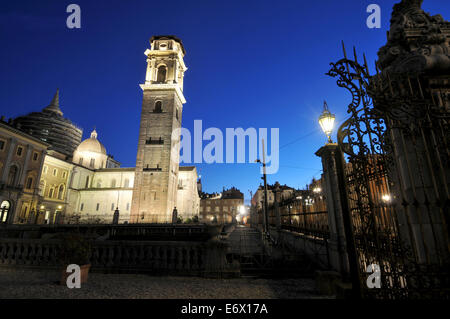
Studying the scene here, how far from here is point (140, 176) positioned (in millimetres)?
34938

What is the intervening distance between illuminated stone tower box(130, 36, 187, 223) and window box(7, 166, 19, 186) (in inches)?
672

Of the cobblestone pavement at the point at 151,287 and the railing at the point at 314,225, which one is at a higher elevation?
the railing at the point at 314,225

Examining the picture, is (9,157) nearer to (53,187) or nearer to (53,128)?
(53,187)

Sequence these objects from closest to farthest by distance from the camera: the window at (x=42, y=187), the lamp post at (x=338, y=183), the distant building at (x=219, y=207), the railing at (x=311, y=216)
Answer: the lamp post at (x=338, y=183)
the railing at (x=311, y=216)
the window at (x=42, y=187)
the distant building at (x=219, y=207)

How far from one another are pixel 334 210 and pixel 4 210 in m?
41.6

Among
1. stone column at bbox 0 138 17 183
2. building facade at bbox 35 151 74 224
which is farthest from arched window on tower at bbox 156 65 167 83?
building facade at bbox 35 151 74 224

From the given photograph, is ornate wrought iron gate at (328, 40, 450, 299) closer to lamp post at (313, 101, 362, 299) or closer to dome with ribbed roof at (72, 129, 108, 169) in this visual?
lamp post at (313, 101, 362, 299)

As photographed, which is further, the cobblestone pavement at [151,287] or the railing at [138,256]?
the railing at [138,256]

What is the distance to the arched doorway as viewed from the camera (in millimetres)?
29300

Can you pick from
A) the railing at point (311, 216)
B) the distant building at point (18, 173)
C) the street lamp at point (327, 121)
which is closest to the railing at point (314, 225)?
the railing at point (311, 216)

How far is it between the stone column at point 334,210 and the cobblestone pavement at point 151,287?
1127 millimetres

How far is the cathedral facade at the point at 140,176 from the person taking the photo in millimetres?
33219

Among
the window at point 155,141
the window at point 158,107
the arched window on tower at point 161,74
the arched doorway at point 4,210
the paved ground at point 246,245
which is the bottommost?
the paved ground at point 246,245

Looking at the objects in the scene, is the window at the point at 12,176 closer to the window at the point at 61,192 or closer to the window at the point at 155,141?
the window at the point at 61,192
